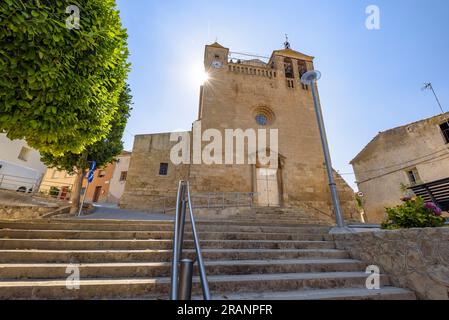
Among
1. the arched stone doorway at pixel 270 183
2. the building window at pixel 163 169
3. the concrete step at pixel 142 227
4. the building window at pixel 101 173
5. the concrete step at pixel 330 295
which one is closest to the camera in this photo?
the concrete step at pixel 330 295

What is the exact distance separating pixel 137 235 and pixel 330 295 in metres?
3.06

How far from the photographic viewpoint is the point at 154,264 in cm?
258

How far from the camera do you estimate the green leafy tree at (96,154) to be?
9.45 m

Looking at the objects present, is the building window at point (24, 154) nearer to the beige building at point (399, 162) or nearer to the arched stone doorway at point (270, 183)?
the arched stone doorway at point (270, 183)

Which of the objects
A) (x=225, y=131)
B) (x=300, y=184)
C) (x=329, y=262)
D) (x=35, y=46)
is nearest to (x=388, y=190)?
(x=300, y=184)

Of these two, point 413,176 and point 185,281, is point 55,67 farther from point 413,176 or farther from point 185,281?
point 413,176

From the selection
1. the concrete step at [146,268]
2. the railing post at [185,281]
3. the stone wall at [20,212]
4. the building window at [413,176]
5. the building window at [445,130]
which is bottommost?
the concrete step at [146,268]

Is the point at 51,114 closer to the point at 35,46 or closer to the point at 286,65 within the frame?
the point at 35,46

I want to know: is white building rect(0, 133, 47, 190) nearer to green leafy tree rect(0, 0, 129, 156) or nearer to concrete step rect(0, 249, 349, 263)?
green leafy tree rect(0, 0, 129, 156)

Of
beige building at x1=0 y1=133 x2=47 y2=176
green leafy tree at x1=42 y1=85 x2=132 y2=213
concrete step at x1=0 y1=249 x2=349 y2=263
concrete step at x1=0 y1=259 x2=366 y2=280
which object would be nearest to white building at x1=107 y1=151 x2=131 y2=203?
beige building at x1=0 y1=133 x2=47 y2=176

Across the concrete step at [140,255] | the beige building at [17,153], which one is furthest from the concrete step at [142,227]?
the beige building at [17,153]

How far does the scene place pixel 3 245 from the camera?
2848 millimetres

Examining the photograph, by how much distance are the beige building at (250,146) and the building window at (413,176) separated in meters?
5.74

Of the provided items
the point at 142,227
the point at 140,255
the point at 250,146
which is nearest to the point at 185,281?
the point at 140,255
